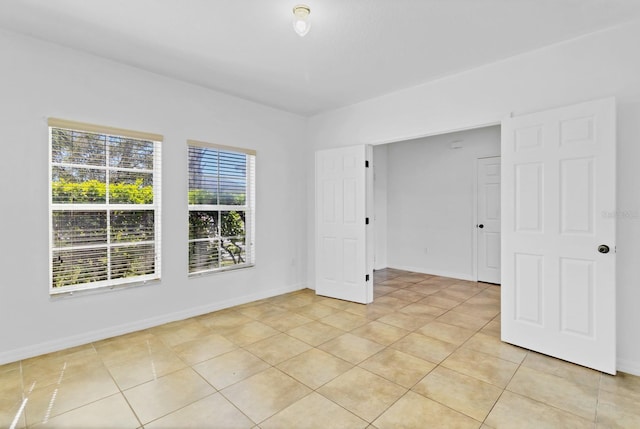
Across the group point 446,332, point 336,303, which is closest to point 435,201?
point 336,303

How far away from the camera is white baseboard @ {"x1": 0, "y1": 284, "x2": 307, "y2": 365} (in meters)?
2.75

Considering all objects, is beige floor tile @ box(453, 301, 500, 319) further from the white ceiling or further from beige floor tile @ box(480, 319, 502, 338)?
the white ceiling

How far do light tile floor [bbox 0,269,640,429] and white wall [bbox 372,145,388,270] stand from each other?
3.10 metres

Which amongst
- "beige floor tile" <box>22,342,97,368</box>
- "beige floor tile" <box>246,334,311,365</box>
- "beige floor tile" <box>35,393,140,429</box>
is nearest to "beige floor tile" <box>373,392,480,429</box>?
"beige floor tile" <box>246,334,311,365</box>

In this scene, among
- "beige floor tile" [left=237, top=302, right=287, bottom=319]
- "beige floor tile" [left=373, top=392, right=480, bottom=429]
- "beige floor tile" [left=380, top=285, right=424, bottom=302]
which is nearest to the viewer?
"beige floor tile" [left=373, top=392, right=480, bottom=429]

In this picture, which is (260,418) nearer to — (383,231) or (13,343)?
(13,343)

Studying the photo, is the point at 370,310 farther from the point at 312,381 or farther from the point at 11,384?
the point at 11,384

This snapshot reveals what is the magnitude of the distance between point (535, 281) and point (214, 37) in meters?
3.54

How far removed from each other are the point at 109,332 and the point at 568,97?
480cm

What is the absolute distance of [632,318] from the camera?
254 centimetres

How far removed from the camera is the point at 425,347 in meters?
3.00

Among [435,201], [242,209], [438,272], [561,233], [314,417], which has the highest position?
[435,201]

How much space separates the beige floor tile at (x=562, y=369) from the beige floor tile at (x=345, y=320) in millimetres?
1576

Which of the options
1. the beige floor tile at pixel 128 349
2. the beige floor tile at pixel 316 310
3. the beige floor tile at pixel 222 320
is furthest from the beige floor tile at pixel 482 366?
the beige floor tile at pixel 128 349
